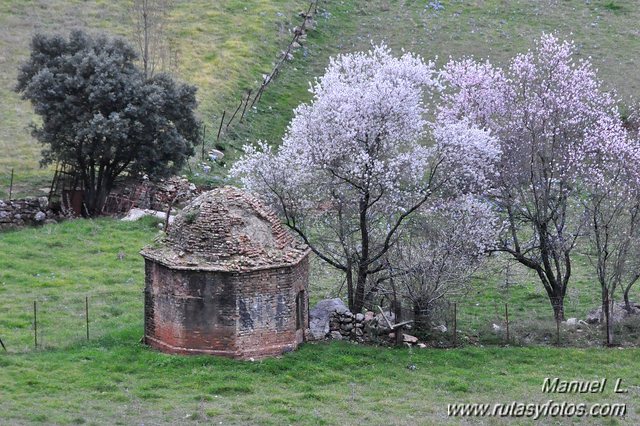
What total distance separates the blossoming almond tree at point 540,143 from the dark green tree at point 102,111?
1345 cm

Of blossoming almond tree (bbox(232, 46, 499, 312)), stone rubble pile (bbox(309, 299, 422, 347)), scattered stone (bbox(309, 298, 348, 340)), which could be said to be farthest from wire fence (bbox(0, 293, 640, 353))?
blossoming almond tree (bbox(232, 46, 499, 312))

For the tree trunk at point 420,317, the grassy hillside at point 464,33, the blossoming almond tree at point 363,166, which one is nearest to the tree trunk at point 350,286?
the blossoming almond tree at point 363,166

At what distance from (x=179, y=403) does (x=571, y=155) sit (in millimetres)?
18148

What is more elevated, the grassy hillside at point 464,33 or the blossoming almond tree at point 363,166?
the grassy hillside at point 464,33

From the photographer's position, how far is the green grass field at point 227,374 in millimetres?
28125

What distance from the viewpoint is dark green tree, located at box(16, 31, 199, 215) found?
155 feet

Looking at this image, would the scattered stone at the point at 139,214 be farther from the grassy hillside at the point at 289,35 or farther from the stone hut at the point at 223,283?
the stone hut at the point at 223,283

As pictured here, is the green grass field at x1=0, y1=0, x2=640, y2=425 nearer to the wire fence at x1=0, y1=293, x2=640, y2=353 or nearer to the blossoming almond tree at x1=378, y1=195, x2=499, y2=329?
the wire fence at x1=0, y1=293, x2=640, y2=353

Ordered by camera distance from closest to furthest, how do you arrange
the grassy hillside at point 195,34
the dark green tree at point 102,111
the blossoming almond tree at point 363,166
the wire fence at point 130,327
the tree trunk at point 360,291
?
the wire fence at point 130,327 → the blossoming almond tree at point 363,166 → the tree trunk at point 360,291 → the dark green tree at point 102,111 → the grassy hillside at point 195,34

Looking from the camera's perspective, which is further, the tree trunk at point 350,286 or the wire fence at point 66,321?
the tree trunk at point 350,286

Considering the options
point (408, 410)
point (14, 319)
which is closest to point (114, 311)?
point (14, 319)

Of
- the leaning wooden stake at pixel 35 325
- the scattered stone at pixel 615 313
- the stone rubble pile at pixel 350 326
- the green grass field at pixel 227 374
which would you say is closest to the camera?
the green grass field at pixel 227 374

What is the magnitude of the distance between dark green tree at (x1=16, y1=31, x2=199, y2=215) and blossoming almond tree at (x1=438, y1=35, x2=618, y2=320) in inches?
529

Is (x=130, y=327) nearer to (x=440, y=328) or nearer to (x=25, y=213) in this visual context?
(x=440, y=328)
